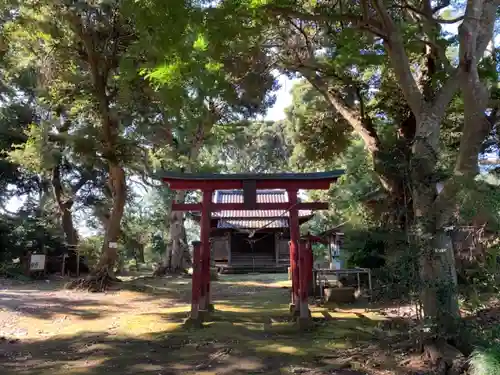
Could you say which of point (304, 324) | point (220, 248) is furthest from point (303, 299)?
point (220, 248)

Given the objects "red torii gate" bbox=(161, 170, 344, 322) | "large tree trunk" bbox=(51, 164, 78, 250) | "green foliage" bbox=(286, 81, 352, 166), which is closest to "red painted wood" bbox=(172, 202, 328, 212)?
"red torii gate" bbox=(161, 170, 344, 322)

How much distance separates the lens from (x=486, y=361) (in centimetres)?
420

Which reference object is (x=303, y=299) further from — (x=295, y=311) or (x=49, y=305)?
(x=49, y=305)

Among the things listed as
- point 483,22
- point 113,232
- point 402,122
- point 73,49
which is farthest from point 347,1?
point 113,232

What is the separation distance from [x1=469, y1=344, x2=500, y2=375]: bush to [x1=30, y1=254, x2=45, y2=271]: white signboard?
1742 centimetres

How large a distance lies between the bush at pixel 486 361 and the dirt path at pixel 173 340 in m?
1.10

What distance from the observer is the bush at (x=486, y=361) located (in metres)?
4.09

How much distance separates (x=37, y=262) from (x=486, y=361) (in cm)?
1774

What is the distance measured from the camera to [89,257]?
19.9 m

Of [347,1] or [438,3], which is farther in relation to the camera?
[438,3]

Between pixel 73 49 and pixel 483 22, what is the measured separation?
11895mm

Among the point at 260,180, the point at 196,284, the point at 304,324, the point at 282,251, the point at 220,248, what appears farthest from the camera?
the point at 220,248

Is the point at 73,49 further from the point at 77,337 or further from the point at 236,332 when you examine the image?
the point at 236,332

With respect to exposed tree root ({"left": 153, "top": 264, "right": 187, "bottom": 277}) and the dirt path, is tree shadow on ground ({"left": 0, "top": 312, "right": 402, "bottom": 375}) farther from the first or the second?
exposed tree root ({"left": 153, "top": 264, "right": 187, "bottom": 277})
